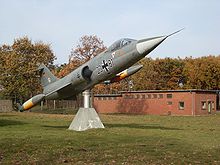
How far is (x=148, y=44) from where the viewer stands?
731 inches

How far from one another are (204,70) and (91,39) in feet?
79.8

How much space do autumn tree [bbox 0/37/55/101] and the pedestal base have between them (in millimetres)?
31049

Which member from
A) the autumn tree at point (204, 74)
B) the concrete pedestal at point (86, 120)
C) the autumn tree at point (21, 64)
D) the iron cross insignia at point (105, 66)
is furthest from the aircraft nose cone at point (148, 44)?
the autumn tree at point (204, 74)

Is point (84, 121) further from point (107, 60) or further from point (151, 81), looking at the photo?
point (151, 81)

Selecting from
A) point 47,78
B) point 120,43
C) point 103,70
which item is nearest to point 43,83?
point 47,78

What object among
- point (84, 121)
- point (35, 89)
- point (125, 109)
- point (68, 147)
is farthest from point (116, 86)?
point (68, 147)

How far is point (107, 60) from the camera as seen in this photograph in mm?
20797

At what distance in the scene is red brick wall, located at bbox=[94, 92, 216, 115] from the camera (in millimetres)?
53781

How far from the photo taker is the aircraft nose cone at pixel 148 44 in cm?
1822

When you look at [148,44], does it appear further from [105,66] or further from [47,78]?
[47,78]

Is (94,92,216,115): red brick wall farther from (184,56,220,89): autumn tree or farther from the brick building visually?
(184,56,220,89): autumn tree

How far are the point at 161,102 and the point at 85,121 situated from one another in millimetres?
36321

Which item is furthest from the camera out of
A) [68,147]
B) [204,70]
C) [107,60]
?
[204,70]

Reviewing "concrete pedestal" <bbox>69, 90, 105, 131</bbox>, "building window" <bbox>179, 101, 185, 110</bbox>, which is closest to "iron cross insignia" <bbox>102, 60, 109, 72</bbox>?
"concrete pedestal" <bbox>69, 90, 105, 131</bbox>
